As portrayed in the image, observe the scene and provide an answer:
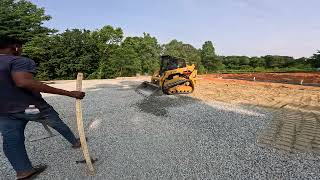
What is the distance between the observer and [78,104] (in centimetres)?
330

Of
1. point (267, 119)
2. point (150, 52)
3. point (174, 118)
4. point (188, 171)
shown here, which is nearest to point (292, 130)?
point (267, 119)

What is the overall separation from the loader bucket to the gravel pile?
11.4 feet

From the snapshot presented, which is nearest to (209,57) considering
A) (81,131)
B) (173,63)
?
(173,63)

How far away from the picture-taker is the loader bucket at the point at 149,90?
10825 millimetres

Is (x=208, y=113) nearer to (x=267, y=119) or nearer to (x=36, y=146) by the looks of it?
(x=267, y=119)

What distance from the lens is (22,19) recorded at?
26375 millimetres

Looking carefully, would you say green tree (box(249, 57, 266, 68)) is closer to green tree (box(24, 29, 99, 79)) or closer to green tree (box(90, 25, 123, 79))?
green tree (box(90, 25, 123, 79))

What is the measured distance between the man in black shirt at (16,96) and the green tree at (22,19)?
24519 mm

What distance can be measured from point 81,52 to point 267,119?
24556mm

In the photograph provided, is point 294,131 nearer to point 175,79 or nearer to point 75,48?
point 175,79

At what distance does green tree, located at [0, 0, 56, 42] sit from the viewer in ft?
82.9

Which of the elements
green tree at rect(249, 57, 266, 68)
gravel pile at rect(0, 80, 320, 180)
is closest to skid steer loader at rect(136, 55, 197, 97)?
gravel pile at rect(0, 80, 320, 180)

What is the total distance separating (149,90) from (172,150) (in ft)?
25.6

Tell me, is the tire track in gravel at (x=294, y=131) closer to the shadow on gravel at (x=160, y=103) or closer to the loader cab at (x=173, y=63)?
the shadow on gravel at (x=160, y=103)
